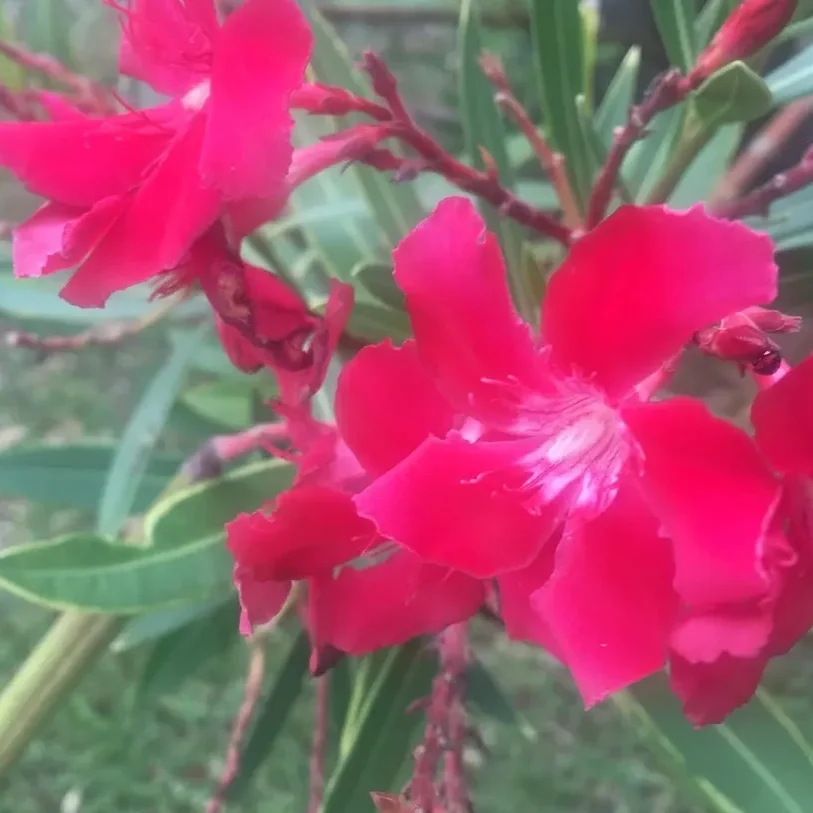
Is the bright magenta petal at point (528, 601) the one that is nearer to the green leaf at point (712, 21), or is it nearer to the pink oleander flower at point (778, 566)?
the pink oleander flower at point (778, 566)

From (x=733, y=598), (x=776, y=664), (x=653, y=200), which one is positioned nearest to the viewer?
(x=733, y=598)

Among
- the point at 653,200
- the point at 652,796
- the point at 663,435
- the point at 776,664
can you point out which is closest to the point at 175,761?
the point at 652,796

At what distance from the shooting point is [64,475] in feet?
2.70

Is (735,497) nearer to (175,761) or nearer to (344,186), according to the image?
(344,186)

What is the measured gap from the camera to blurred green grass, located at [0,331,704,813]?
105 cm

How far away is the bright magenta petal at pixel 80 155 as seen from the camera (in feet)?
1.04

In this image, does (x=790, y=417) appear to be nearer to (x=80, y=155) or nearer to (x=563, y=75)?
(x=80, y=155)

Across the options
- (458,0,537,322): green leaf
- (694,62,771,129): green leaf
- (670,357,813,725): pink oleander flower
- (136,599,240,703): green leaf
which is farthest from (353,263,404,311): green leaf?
(136,599,240,703): green leaf

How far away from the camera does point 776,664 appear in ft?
3.41

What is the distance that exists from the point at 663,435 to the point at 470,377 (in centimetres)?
7

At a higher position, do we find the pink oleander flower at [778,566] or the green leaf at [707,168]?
the pink oleander flower at [778,566]

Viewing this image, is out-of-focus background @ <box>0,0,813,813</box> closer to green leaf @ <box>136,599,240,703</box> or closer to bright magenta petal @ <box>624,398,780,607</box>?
green leaf @ <box>136,599,240,703</box>

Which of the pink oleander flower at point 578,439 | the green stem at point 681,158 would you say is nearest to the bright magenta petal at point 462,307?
the pink oleander flower at point 578,439

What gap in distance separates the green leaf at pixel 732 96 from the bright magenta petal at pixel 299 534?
235mm
